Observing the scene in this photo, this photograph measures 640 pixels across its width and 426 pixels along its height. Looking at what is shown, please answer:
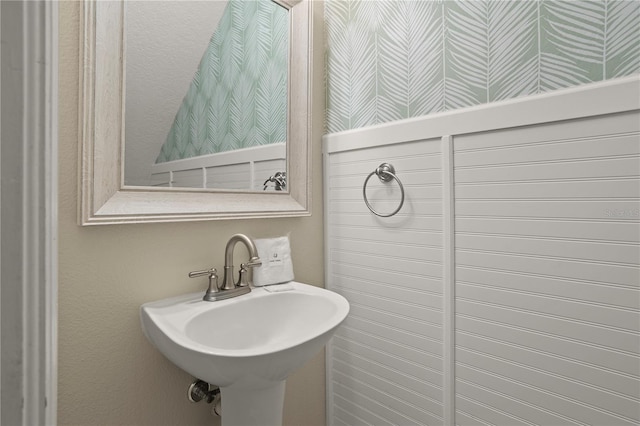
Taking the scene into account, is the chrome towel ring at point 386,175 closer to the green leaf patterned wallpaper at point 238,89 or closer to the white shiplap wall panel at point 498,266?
the white shiplap wall panel at point 498,266

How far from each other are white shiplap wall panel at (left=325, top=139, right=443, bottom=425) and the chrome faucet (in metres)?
0.42

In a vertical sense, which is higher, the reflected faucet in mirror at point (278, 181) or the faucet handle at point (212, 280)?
the reflected faucet in mirror at point (278, 181)

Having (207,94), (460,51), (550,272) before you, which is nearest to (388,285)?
(550,272)

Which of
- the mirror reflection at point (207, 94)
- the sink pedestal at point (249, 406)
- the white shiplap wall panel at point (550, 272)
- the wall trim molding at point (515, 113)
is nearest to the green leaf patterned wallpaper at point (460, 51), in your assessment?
the wall trim molding at point (515, 113)

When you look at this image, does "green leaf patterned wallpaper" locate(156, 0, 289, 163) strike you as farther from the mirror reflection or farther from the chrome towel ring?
the chrome towel ring

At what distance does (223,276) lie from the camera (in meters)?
1.11

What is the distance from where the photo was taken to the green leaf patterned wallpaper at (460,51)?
83 centimetres

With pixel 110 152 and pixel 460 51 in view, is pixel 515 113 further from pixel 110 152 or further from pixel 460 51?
pixel 110 152

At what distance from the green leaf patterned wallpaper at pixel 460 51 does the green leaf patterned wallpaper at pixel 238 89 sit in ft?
0.78

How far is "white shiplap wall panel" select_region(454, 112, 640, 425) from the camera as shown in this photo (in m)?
0.79

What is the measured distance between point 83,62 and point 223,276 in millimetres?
687

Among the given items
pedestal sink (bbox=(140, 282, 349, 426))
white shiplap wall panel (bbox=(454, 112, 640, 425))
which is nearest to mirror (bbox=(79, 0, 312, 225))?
pedestal sink (bbox=(140, 282, 349, 426))

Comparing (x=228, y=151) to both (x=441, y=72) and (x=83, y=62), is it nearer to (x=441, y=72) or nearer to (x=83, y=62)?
(x=83, y=62)
